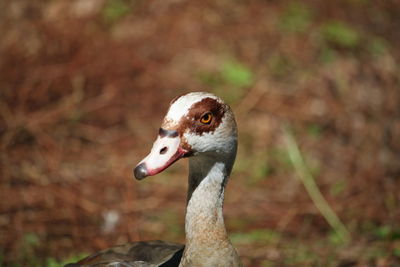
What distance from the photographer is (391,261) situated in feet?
10.8

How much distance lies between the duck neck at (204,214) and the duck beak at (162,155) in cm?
19

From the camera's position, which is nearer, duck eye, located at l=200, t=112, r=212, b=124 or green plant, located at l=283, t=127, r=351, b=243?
duck eye, located at l=200, t=112, r=212, b=124

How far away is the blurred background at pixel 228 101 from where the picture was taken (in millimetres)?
3666

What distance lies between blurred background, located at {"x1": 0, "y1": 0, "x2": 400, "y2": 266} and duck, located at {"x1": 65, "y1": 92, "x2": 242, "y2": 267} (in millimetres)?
1129

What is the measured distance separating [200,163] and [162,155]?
27 cm

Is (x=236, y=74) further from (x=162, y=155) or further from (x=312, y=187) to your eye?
(x=162, y=155)

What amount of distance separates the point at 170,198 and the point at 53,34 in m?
2.12

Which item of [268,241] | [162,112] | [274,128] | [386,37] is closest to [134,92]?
[162,112]

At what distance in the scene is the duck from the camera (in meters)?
2.12

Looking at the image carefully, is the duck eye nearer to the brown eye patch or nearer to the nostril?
the brown eye patch

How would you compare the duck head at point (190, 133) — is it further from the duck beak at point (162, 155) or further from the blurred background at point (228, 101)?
the blurred background at point (228, 101)

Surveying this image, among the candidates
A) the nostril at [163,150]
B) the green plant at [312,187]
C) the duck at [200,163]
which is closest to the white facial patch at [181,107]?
the duck at [200,163]

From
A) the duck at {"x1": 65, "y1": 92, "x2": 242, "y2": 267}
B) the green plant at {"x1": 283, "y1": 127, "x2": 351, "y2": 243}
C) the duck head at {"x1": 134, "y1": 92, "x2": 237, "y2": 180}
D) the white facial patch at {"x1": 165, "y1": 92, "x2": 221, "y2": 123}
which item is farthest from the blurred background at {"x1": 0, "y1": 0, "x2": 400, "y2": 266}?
the white facial patch at {"x1": 165, "y1": 92, "x2": 221, "y2": 123}

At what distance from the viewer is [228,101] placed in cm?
508
